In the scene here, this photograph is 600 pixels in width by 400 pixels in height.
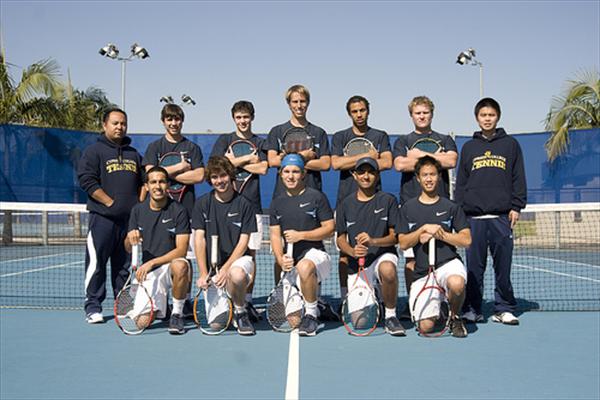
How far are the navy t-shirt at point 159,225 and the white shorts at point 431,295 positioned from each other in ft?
6.07

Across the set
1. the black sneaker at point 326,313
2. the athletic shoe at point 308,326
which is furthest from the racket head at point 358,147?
the athletic shoe at point 308,326

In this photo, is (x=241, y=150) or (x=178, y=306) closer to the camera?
(x=178, y=306)

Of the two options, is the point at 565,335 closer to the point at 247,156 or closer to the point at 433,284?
the point at 433,284

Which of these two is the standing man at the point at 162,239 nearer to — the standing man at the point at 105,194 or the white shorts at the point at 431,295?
the standing man at the point at 105,194

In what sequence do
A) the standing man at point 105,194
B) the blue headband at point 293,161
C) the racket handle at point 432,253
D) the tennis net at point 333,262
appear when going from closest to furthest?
the racket handle at point 432,253
the blue headband at point 293,161
the standing man at point 105,194
the tennis net at point 333,262

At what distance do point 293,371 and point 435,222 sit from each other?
5.66 ft

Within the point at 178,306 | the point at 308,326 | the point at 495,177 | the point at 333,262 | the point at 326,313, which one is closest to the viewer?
the point at 308,326

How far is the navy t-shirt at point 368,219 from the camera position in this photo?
502cm

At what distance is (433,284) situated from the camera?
480 cm

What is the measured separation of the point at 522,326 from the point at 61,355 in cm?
356

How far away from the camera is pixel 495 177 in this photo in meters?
5.25

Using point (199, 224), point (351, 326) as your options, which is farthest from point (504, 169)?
point (199, 224)

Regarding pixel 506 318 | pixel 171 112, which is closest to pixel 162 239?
pixel 171 112

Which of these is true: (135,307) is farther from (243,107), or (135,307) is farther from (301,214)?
(243,107)
